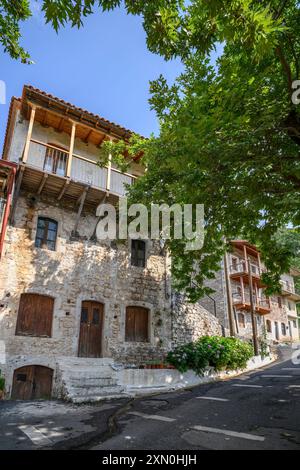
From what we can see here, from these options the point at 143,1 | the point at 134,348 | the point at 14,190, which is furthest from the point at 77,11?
the point at 134,348

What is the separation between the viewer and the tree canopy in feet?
9.78

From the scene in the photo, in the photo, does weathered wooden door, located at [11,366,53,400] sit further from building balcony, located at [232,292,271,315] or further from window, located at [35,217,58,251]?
building balcony, located at [232,292,271,315]

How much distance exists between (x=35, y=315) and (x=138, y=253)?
511 centimetres

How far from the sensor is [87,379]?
30.4ft

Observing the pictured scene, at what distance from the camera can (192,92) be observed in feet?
15.8

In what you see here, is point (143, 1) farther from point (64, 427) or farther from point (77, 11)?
point (64, 427)

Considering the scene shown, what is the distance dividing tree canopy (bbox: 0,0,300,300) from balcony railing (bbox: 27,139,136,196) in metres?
4.50

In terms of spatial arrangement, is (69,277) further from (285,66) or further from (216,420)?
(285,66)

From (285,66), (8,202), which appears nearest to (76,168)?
(8,202)

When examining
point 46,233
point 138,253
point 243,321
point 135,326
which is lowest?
point 135,326

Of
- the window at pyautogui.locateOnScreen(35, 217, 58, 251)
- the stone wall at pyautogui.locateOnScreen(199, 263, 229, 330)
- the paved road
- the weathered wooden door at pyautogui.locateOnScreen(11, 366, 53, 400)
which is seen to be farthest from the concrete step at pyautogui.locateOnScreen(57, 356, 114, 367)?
the stone wall at pyautogui.locateOnScreen(199, 263, 229, 330)

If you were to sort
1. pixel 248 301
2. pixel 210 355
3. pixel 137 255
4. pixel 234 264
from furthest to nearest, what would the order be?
pixel 234 264
pixel 248 301
pixel 137 255
pixel 210 355

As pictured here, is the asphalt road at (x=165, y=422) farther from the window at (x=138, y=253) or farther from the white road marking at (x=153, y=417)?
the window at (x=138, y=253)

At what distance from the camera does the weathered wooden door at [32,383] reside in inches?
359
